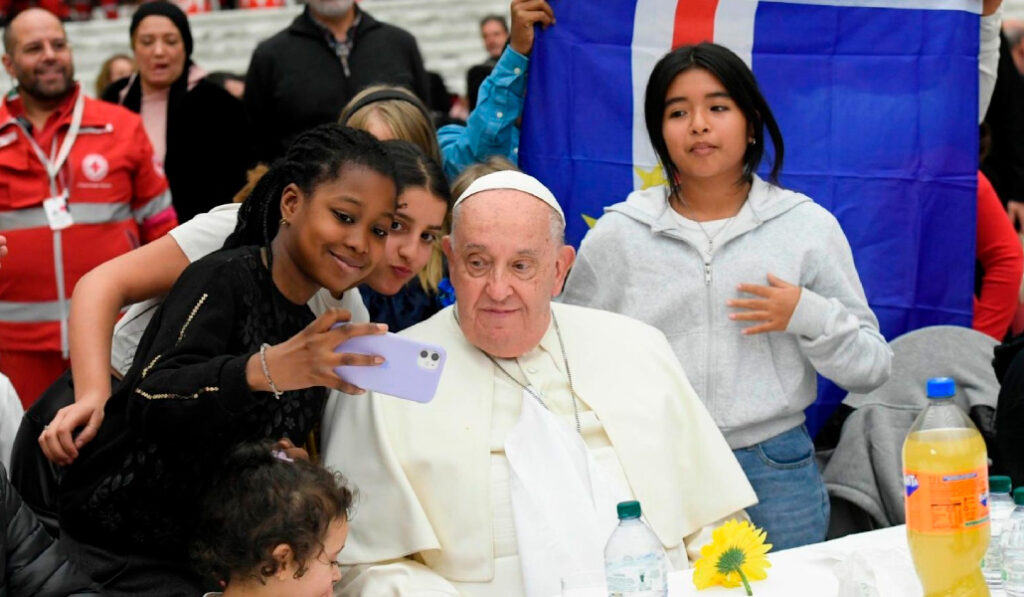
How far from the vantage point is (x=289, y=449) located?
3.19 metres

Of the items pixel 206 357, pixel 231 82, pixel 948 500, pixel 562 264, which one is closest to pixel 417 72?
pixel 231 82

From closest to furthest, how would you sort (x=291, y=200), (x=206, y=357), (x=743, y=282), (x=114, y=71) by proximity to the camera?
(x=206, y=357) < (x=291, y=200) < (x=743, y=282) < (x=114, y=71)

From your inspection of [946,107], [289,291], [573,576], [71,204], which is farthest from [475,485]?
[71,204]

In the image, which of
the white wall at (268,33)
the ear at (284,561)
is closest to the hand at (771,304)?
the ear at (284,561)

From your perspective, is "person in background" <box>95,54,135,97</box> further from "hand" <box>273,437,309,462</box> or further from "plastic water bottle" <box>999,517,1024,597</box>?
"plastic water bottle" <box>999,517,1024,597</box>

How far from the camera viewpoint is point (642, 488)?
3.58 metres

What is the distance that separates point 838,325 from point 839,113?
1.17 metres

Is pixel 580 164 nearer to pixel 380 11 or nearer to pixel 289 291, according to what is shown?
pixel 289 291

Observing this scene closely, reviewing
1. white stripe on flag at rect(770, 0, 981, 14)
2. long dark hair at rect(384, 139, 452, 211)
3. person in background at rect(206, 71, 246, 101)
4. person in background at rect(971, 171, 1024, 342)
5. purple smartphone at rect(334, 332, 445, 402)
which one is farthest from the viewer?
person in background at rect(206, 71, 246, 101)

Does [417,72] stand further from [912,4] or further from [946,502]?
[946,502]

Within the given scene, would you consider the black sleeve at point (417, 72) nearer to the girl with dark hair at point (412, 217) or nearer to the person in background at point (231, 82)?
the person in background at point (231, 82)

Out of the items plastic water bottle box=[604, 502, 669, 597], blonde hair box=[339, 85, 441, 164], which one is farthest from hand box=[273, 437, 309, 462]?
blonde hair box=[339, 85, 441, 164]

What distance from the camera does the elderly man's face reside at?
11.9 ft

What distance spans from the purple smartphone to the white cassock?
622 mm
